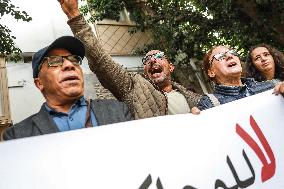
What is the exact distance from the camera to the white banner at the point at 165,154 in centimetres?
159

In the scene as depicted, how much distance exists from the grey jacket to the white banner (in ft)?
2.11

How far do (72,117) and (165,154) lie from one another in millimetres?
583

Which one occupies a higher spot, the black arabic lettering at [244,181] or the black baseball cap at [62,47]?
the black baseball cap at [62,47]

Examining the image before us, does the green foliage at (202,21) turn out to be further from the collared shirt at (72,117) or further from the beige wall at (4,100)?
the collared shirt at (72,117)

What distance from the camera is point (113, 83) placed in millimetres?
2783

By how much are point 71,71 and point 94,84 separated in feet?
28.2

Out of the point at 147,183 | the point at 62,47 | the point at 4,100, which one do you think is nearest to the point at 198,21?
the point at 4,100

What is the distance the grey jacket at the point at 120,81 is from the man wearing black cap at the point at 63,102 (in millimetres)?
365

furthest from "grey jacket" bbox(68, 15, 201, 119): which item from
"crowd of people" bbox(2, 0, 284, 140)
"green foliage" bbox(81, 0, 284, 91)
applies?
"green foliage" bbox(81, 0, 284, 91)

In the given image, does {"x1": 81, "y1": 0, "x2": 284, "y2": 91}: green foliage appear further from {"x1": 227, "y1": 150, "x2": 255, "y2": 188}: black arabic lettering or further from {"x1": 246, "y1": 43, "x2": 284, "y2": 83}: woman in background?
Answer: {"x1": 227, "y1": 150, "x2": 255, "y2": 188}: black arabic lettering

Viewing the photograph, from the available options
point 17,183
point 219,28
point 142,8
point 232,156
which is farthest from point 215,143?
point 142,8

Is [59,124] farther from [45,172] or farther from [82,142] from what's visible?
[45,172]

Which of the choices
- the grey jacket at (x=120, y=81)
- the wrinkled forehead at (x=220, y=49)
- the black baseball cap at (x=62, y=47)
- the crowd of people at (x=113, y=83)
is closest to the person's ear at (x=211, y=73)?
the crowd of people at (x=113, y=83)

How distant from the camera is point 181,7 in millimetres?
10625
